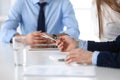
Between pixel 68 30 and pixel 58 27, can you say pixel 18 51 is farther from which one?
pixel 58 27

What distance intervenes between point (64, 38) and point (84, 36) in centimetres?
186

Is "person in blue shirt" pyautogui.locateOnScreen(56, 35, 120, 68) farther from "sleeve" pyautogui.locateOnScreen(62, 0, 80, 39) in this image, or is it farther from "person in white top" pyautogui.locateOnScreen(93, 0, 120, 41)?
"sleeve" pyautogui.locateOnScreen(62, 0, 80, 39)

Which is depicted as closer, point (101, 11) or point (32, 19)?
point (101, 11)

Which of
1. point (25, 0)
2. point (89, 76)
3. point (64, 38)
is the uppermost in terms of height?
point (25, 0)

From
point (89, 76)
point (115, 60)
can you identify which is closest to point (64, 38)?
point (115, 60)

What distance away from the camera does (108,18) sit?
2.15 m

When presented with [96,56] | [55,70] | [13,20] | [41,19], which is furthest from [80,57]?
[13,20]

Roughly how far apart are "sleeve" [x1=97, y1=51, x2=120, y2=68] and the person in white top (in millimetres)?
901

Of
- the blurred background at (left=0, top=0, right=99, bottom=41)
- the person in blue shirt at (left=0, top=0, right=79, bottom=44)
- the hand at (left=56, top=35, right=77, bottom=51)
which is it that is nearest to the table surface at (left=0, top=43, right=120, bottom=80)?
the hand at (left=56, top=35, right=77, bottom=51)

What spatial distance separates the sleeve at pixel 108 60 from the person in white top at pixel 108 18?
901 millimetres

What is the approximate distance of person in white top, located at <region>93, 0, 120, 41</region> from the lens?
2115 mm

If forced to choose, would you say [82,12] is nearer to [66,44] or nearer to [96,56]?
[66,44]

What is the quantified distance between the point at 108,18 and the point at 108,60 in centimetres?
98

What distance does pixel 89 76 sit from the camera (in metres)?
1.06
